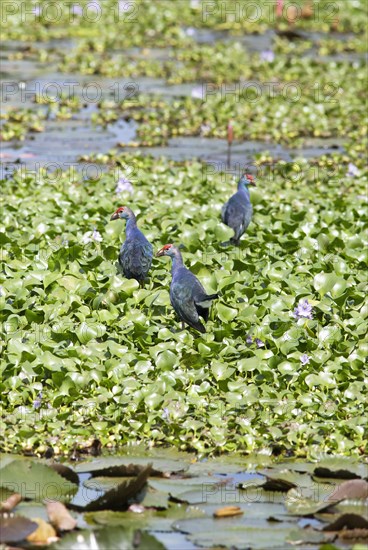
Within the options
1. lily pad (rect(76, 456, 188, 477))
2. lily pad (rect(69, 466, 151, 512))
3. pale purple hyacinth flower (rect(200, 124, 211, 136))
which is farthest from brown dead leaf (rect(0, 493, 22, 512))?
pale purple hyacinth flower (rect(200, 124, 211, 136))

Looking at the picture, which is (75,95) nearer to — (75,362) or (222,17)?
(222,17)

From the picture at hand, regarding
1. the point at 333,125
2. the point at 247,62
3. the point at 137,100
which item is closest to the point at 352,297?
the point at 333,125

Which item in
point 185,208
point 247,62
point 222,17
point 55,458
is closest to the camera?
point 55,458

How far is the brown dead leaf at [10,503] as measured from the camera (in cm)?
486

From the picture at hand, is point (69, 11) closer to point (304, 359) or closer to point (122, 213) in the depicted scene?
point (122, 213)

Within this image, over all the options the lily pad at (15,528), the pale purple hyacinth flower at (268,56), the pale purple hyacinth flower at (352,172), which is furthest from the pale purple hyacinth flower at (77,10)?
the lily pad at (15,528)

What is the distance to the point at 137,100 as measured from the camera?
542 inches

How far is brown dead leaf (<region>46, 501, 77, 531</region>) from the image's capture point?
475 cm

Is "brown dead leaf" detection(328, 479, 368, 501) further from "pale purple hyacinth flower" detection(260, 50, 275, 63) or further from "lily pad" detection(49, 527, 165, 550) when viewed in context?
"pale purple hyacinth flower" detection(260, 50, 275, 63)

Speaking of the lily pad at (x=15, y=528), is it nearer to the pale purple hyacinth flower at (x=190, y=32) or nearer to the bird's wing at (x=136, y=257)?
the bird's wing at (x=136, y=257)

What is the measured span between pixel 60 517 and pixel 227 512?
2.24ft

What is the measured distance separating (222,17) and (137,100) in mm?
5388

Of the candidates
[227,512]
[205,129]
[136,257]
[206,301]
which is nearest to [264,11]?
[205,129]

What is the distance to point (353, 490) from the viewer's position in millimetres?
5066
